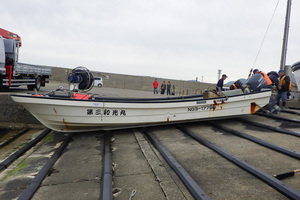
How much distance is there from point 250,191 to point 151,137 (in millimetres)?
2641

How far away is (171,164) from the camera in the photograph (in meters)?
3.20

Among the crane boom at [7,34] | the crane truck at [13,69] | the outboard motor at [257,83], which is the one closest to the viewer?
the outboard motor at [257,83]

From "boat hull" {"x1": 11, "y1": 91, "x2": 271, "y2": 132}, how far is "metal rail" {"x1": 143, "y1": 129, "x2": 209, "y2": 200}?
87 cm

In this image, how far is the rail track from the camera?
2.50 metres

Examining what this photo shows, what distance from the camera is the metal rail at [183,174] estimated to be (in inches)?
91.6

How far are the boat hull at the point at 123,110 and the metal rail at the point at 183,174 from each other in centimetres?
87

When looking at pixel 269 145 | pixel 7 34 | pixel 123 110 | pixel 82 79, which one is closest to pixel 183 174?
pixel 269 145

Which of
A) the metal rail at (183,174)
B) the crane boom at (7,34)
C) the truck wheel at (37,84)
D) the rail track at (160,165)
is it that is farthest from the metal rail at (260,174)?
the crane boom at (7,34)

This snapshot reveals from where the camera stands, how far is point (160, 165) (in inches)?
129

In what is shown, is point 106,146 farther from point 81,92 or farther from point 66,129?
point 81,92

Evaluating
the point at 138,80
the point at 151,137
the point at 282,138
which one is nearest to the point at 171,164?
the point at 151,137

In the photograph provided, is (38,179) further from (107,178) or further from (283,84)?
(283,84)

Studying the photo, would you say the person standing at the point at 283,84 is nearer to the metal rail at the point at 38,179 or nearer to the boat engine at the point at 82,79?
the boat engine at the point at 82,79

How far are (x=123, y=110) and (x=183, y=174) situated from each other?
7.83 ft
